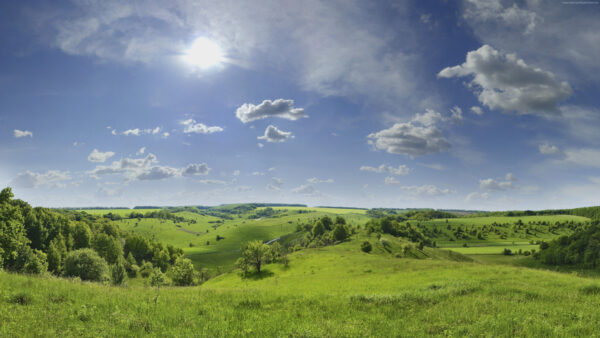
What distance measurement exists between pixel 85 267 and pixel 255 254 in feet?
164

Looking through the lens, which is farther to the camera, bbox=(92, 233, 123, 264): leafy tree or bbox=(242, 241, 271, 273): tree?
bbox=(92, 233, 123, 264): leafy tree

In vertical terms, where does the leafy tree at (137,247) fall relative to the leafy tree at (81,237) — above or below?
below

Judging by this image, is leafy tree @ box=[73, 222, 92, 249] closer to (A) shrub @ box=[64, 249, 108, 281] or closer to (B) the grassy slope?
(A) shrub @ box=[64, 249, 108, 281]

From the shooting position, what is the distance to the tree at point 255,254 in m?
97.9

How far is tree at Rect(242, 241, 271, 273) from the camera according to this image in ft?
321

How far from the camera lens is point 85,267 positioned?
66.9 metres

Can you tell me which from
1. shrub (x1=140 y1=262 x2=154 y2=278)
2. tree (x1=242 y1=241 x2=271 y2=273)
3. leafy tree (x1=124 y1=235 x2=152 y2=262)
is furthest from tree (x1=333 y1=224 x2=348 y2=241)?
leafy tree (x1=124 y1=235 x2=152 y2=262)

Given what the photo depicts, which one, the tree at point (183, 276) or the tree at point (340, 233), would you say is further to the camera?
the tree at point (340, 233)

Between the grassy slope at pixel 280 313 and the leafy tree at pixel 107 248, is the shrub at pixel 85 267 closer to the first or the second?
the grassy slope at pixel 280 313

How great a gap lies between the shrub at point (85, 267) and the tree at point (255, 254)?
42982 millimetres

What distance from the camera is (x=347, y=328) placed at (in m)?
10.4

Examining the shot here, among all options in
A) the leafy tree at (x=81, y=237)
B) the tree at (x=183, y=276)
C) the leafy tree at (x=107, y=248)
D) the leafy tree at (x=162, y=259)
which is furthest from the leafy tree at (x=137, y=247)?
the tree at (x=183, y=276)

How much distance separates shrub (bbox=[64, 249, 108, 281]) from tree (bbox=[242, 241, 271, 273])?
4298 cm

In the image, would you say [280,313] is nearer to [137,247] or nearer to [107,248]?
[107,248]
